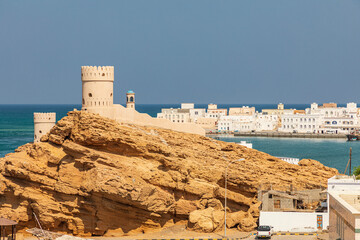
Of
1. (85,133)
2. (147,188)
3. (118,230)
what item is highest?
(85,133)

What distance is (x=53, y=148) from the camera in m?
45.0

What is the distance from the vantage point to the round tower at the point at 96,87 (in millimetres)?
50000

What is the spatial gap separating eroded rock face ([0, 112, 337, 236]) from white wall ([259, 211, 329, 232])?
1.22 m

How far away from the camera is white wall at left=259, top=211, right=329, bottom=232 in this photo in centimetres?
4247

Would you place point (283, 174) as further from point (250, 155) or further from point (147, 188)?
point (147, 188)

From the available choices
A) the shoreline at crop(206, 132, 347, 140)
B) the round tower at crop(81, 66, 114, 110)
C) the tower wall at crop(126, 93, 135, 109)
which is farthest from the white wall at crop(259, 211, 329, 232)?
the shoreline at crop(206, 132, 347, 140)

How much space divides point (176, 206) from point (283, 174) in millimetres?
10039

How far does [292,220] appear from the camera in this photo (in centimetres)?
4288

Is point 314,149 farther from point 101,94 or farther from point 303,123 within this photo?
point 101,94

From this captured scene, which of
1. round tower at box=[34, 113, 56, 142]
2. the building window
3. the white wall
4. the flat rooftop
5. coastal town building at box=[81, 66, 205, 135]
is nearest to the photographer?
the flat rooftop

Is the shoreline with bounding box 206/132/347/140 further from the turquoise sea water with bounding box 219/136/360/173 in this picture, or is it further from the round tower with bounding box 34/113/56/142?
the round tower with bounding box 34/113/56/142

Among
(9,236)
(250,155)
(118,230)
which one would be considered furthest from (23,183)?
(250,155)

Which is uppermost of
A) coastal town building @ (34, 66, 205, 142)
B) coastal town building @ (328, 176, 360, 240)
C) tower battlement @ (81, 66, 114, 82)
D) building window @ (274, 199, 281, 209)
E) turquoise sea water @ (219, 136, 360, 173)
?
tower battlement @ (81, 66, 114, 82)

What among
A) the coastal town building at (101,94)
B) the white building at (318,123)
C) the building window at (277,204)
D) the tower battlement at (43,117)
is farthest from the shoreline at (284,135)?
the building window at (277,204)
